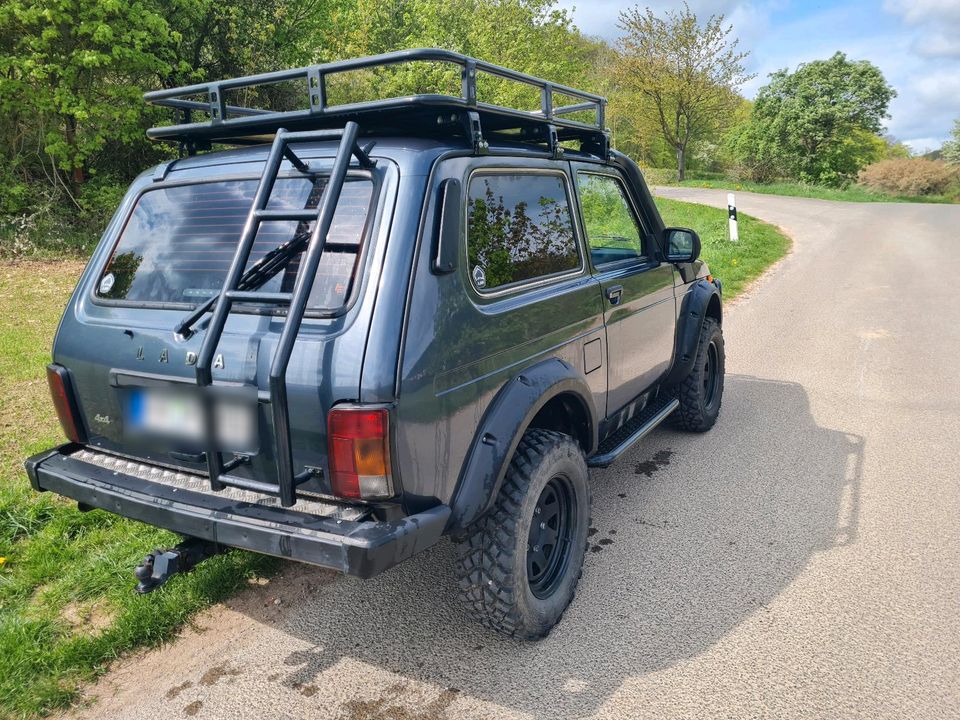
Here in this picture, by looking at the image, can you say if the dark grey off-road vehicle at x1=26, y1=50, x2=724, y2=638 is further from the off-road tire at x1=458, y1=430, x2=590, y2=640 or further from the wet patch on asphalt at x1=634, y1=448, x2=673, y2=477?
the wet patch on asphalt at x1=634, y1=448, x2=673, y2=477

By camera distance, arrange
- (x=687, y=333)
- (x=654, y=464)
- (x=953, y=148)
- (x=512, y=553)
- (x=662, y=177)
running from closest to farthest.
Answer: (x=512, y=553)
(x=654, y=464)
(x=687, y=333)
(x=662, y=177)
(x=953, y=148)

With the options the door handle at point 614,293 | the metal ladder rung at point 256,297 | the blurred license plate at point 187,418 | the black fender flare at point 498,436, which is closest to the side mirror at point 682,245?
the door handle at point 614,293

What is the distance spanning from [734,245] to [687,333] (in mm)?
10316

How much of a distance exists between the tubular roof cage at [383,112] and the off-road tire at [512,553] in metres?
1.25

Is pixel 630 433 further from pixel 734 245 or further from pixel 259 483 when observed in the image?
pixel 734 245

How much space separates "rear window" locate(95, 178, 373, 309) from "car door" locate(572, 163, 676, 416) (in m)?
1.50

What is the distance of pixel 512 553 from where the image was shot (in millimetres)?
2701

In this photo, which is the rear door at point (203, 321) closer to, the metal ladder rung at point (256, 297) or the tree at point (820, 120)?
the metal ladder rung at point (256, 297)

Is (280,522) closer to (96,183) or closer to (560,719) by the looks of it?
(560,719)

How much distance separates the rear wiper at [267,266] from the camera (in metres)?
2.62

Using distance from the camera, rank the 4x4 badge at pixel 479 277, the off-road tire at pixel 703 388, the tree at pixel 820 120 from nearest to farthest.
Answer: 1. the 4x4 badge at pixel 479 277
2. the off-road tire at pixel 703 388
3. the tree at pixel 820 120

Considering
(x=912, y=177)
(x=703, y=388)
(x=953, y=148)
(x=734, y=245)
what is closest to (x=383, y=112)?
(x=703, y=388)

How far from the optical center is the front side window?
12.3ft

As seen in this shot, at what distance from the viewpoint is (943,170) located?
35125 millimetres
